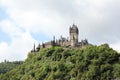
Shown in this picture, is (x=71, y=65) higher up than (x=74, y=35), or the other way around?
(x=74, y=35)

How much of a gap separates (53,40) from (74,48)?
37.5ft

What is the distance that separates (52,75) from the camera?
116000 millimetres

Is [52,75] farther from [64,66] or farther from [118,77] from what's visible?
[118,77]

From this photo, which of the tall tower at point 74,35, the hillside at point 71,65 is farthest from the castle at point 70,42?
the hillside at point 71,65

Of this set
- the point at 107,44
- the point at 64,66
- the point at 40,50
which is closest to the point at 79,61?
the point at 64,66

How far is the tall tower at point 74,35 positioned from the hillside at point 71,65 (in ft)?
22.8

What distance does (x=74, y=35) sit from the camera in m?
144

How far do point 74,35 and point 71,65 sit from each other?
28.9 metres

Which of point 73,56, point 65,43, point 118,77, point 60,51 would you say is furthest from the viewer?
point 65,43

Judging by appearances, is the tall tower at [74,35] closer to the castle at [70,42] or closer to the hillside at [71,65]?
the castle at [70,42]

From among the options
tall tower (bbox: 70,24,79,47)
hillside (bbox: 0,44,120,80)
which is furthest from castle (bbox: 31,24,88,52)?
hillside (bbox: 0,44,120,80)

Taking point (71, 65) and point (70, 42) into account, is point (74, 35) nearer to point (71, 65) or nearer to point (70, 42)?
→ point (70, 42)

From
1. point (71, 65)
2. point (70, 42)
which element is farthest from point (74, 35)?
point (71, 65)

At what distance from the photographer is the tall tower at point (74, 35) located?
13885cm
